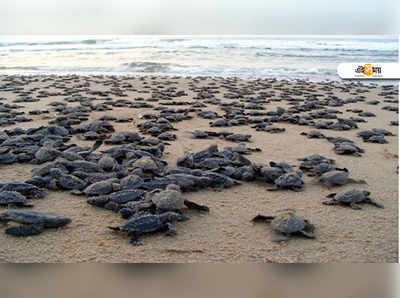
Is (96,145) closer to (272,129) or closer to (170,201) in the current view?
(170,201)

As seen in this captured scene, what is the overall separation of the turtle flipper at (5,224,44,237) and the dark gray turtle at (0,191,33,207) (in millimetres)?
447

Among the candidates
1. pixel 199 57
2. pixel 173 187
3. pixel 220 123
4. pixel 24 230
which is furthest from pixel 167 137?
pixel 199 57

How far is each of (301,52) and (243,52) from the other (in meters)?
4.43

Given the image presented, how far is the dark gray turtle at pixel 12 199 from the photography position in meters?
2.75

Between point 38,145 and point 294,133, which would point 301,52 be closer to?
point 294,133

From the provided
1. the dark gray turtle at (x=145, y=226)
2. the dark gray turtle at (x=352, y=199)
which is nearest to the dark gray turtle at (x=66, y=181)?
the dark gray turtle at (x=145, y=226)

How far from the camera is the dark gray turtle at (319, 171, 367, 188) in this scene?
3.40m

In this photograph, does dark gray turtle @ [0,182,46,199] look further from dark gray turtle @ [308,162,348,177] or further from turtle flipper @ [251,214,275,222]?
dark gray turtle @ [308,162,348,177]

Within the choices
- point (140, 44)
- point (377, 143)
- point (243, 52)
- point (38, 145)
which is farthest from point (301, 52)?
point (38, 145)

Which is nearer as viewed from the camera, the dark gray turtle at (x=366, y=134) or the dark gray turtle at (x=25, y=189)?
the dark gray turtle at (x=25, y=189)

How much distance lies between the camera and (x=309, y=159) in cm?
405

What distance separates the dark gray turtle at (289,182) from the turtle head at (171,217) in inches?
40.5

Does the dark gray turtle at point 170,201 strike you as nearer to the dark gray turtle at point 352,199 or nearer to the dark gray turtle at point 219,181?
the dark gray turtle at point 219,181

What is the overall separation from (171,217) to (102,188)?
76 cm
